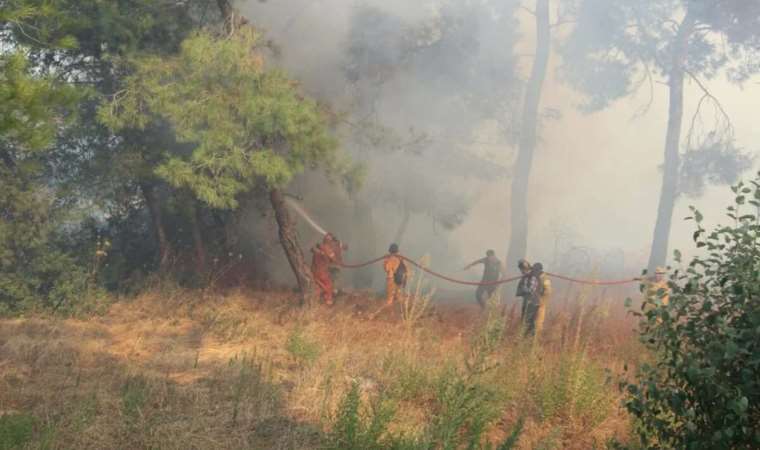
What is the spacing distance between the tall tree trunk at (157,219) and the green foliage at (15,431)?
7.14 m

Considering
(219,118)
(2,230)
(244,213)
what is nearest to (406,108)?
(244,213)

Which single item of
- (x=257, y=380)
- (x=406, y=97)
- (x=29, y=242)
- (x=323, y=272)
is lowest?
(x=257, y=380)

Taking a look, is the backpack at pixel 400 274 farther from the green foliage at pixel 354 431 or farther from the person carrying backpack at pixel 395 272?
the green foliage at pixel 354 431

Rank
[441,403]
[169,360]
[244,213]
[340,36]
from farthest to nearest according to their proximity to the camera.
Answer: [340,36]
[244,213]
[169,360]
[441,403]

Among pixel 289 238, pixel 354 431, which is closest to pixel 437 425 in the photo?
pixel 354 431

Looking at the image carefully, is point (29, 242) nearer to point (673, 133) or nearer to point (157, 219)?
point (157, 219)

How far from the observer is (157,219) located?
1168 centimetres

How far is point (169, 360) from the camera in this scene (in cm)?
711

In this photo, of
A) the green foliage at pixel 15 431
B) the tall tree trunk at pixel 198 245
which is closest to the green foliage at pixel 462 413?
the green foliage at pixel 15 431

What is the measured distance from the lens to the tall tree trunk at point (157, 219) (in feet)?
37.5

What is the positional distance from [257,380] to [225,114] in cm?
404

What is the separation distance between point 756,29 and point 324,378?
15.2 metres

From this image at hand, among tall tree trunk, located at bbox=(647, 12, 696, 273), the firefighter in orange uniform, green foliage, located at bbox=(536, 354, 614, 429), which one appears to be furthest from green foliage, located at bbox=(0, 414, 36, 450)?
tall tree trunk, located at bbox=(647, 12, 696, 273)

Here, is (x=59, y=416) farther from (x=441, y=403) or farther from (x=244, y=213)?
(x=244, y=213)
